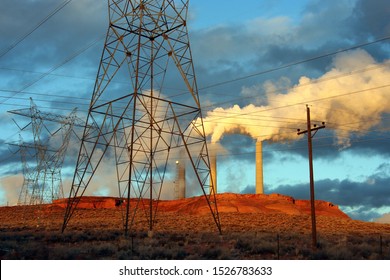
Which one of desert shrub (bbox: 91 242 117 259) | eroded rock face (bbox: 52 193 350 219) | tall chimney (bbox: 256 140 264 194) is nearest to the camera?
desert shrub (bbox: 91 242 117 259)

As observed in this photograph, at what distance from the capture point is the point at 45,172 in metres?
58.3

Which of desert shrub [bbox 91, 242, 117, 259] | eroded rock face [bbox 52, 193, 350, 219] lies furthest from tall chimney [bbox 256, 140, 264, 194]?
desert shrub [bbox 91, 242, 117, 259]

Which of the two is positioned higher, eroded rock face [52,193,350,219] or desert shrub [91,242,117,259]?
eroded rock face [52,193,350,219]

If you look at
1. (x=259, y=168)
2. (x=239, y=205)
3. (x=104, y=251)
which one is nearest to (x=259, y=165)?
(x=259, y=168)

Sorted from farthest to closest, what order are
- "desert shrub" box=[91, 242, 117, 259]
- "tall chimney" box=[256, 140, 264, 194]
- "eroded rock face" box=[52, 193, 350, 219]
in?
"tall chimney" box=[256, 140, 264, 194] → "eroded rock face" box=[52, 193, 350, 219] → "desert shrub" box=[91, 242, 117, 259]

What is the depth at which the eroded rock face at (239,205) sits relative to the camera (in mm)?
86062

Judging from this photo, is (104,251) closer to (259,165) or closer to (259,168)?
(259,165)

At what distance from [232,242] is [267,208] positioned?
59.3 metres

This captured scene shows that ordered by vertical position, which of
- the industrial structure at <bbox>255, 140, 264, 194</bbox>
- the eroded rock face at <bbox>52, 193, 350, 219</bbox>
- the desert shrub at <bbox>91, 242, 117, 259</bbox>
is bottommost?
the desert shrub at <bbox>91, 242, 117, 259</bbox>

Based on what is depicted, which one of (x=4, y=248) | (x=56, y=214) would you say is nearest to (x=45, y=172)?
(x=56, y=214)

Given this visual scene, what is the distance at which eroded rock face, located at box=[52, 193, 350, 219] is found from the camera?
282 ft

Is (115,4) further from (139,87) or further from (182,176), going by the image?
(182,176)

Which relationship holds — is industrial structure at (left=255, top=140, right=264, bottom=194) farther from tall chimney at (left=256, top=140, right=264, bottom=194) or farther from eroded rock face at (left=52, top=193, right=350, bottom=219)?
eroded rock face at (left=52, top=193, right=350, bottom=219)

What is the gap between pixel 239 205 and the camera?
288ft
